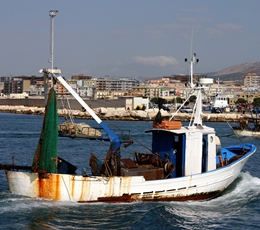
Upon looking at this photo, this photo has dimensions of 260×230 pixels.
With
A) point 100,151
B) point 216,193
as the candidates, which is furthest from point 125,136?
point 100,151

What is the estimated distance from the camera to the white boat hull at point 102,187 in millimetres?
17672

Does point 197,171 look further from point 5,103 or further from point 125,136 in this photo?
point 5,103

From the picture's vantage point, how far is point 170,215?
59.1ft

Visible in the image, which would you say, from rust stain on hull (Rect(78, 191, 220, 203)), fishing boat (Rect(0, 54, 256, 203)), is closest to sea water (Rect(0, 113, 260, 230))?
rust stain on hull (Rect(78, 191, 220, 203))

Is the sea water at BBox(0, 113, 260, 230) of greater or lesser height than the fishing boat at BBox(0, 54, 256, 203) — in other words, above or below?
below

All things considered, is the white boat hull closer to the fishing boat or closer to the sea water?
the fishing boat

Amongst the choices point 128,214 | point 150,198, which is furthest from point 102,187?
point 150,198

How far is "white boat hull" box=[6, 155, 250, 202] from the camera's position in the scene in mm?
17672

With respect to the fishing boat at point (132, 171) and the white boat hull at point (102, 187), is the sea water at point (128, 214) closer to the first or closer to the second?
the white boat hull at point (102, 187)

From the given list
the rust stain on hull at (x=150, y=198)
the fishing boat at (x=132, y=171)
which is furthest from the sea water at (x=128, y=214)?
the fishing boat at (x=132, y=171)

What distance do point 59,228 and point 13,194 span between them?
2689mm

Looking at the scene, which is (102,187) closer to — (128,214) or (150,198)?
(128,214)

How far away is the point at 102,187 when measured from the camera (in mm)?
18125

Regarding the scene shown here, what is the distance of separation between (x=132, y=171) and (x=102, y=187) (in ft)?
4.60
